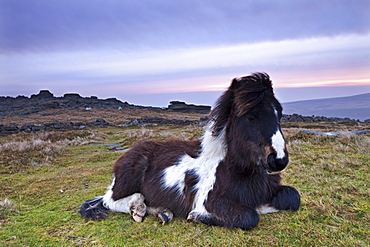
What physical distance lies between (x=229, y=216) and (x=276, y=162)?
3.61 feet

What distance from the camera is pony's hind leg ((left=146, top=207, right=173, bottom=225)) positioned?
4430 millimetres

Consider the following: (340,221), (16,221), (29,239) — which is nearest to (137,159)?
(29,239)

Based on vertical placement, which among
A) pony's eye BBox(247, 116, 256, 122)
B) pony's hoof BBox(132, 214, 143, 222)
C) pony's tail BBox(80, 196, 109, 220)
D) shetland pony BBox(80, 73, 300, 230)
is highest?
pony's eye BBox(247, 116, 256, 122)

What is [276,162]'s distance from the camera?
131 inches

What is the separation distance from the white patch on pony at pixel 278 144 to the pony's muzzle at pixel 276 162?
0.04 metres

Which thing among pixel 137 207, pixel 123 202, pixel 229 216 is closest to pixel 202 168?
pixel 229 216

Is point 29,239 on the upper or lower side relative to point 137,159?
lower

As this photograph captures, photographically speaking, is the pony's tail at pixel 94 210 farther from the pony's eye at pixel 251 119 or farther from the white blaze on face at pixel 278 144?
the white blaze on face at pixel 278 144

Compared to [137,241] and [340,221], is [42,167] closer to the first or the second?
[137,241]

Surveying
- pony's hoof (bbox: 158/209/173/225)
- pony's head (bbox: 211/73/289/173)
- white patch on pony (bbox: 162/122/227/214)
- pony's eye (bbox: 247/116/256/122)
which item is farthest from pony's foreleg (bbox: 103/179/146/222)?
pony's eye (bbox: 247/116/256/122)

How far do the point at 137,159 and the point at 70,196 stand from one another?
10.4ft

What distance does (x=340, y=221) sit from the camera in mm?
3568

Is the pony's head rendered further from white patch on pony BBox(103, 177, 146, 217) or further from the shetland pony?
white patch on pony BBox(103, 177, 146, 217)

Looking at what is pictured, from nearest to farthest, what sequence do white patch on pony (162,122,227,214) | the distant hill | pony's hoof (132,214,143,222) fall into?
1. white patch on pony (162,122,227,214)
2. pony's hoof (132,214,143,222)
3. the distant hill
